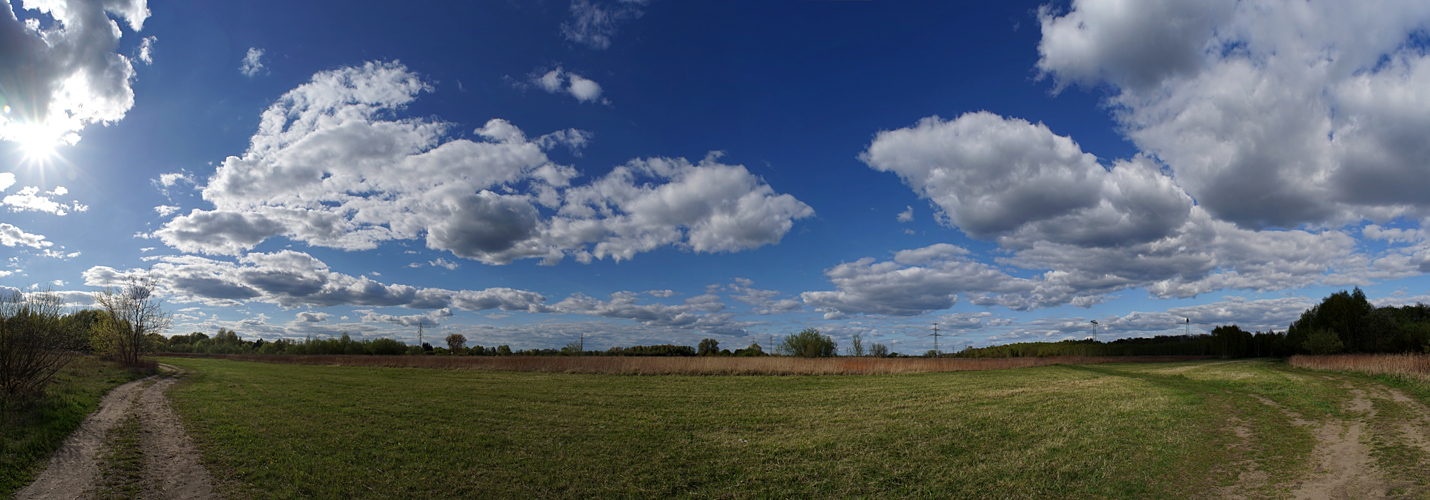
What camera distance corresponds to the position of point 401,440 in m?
11.8

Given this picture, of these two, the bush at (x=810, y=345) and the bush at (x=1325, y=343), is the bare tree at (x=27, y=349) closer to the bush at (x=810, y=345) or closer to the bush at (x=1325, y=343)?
the bush at (x=810, y=345)

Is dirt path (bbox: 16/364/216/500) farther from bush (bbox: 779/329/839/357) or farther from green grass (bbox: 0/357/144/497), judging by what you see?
bush (bbox: 779/329/839/357)

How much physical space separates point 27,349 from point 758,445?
23.4 metres

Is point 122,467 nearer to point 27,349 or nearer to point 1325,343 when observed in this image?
point 27,349

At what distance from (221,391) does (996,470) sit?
2862 centimetres

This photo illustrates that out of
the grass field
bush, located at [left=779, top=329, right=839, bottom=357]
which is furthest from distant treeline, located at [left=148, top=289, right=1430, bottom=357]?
the grass field

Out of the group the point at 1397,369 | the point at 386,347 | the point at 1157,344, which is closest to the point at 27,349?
the point at 1397,369

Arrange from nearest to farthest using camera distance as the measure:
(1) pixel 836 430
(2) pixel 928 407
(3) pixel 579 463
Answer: (3) pixel 579 463, (1) pixel 836 430, (2) pixel 928 407

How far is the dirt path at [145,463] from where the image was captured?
28.4ft

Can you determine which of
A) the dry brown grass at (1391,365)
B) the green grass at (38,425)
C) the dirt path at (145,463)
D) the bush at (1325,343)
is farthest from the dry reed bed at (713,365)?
the bush at (1325,343)

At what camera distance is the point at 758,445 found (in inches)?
444

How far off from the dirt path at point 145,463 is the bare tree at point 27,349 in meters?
2.36

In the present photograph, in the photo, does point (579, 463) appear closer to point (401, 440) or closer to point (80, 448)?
point (401, 440)

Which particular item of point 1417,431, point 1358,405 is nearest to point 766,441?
point 1417,431
